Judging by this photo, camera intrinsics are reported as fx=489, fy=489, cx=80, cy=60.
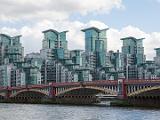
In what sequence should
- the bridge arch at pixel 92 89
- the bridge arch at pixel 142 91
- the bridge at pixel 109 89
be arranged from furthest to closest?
1. the bridge arch at pixel 92 89
2. the bridge at pixel 109 89
3. the bridge arch at pixel 142 91

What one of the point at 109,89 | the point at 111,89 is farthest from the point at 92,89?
the point at 111,89

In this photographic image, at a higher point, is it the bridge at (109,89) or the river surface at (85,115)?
the bridge at (109,89)

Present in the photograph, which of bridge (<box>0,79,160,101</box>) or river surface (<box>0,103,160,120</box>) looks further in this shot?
bridge (<box>0,79,160,101</box>)

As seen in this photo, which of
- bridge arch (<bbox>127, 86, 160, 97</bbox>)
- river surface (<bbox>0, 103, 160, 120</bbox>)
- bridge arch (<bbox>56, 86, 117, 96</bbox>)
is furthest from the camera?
bridge arch (<bbox>56, 86, 117, 96</bbox>)

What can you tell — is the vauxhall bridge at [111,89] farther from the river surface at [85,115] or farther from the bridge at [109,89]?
the river surface at [85,115]

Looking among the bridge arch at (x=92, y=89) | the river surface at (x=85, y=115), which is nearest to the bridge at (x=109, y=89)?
the bridge arch at (x=92, y=89)

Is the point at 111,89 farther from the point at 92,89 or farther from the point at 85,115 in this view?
the point at 85,115

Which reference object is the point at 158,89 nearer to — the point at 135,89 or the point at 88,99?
the point at 135,89

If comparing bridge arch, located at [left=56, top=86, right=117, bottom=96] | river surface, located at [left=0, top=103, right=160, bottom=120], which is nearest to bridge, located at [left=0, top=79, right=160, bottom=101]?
bridge arch, located at [left=56, top=86, right=117, bottom=96]

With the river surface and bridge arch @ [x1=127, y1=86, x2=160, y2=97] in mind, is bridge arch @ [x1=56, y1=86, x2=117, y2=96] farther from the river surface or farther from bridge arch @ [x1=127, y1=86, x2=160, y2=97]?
the river surface

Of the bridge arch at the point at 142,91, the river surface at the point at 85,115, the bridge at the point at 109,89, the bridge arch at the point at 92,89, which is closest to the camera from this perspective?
the river surface at the point at 85,115

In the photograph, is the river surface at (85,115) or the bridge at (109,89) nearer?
the river surface at (85,115)

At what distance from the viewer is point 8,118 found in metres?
96.9

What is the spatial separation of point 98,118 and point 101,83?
6408 centimetres
